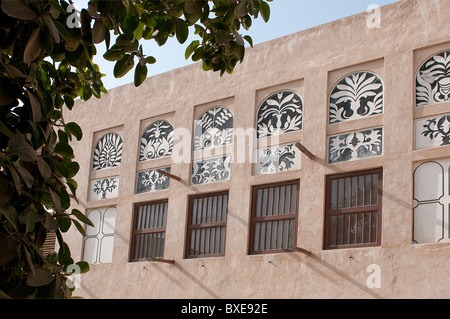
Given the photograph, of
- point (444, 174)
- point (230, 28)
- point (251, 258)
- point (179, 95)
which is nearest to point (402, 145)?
point (444, 174)

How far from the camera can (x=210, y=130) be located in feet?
41.1

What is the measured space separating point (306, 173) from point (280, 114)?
1317mm

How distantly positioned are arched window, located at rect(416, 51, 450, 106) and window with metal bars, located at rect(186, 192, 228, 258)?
388cm

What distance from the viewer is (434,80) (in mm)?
9969

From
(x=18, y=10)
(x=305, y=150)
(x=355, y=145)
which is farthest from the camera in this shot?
(x=305, y=150)

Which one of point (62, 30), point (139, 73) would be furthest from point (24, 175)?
point (139, 73)

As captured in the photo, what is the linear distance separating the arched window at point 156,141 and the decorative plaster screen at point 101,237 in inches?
53.7

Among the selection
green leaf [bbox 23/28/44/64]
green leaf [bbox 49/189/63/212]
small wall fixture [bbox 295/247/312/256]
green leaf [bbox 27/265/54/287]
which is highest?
small wall fixture [bbox 295/247/312/256]

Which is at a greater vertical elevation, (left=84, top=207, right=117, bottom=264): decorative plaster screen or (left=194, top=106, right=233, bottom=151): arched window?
(left=194, top=106, right=233, bottom=151): arched window

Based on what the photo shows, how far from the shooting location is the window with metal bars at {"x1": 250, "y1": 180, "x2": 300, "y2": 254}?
10.9 metres

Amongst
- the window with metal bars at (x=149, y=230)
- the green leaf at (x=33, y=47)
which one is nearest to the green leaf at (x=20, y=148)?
the green leaf at (x=33, y=47)

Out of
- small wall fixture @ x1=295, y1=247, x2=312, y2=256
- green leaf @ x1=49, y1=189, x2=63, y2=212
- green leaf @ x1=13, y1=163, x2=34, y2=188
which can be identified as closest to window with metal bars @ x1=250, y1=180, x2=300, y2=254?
small wall fixture @ x1=295, y1=247, x2=312, y2=256

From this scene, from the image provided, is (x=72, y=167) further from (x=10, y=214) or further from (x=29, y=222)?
(x=10, y=214)

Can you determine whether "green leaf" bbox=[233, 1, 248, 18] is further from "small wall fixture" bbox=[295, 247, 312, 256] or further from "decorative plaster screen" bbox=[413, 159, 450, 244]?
"small wall fixture" bbox=[295, 247, 312, 256]
